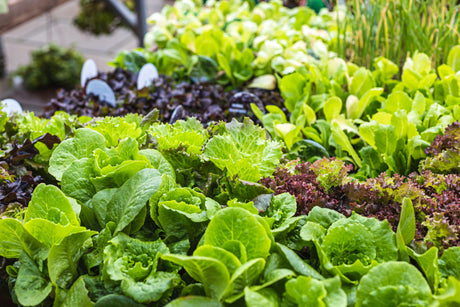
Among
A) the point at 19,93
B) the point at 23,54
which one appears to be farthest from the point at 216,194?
the point at 23,54

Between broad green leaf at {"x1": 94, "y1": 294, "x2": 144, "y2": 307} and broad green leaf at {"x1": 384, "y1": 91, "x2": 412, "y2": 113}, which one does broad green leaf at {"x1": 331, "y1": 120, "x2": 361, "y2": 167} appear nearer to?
broad green leaf at {"x1": 384, "y1": 91, "x2": 412, "y2": 113}

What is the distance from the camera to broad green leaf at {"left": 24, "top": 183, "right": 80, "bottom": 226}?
3.11 feet

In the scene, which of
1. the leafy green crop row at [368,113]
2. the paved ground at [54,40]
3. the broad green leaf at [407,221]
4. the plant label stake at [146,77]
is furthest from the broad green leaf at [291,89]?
the paved ground at [54,40]

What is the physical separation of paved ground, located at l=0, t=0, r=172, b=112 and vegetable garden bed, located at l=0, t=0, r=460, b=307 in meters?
3.13

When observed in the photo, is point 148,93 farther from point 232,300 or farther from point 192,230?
point 232,300

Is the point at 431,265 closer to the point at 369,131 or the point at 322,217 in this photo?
the point at 322,217

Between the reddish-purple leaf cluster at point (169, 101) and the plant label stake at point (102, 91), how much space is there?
19mm

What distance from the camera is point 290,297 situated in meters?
0.81

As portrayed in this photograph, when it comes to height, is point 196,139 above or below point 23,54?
above

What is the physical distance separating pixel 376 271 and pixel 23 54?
4.93 m

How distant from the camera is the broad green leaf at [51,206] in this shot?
0.95 m

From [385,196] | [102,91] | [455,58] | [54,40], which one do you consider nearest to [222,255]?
[385,196]

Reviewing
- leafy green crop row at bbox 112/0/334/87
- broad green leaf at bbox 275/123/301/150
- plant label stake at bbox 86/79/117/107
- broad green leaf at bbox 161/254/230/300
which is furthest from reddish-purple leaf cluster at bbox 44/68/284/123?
broad green leaf at bbox 161/254/230/300

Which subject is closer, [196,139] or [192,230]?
[192,230]
